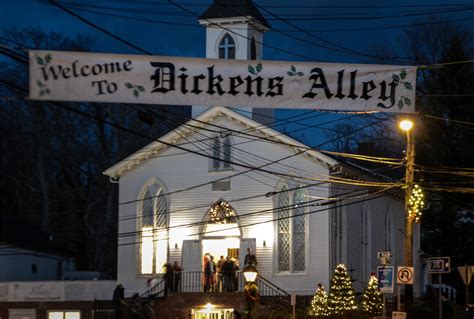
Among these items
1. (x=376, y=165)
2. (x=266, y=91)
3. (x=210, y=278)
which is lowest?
(x=210, y=278)

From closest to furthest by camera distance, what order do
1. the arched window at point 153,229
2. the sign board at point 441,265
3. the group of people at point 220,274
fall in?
the sign board at point 441,265
the group of people at point 220,274
the arched window at point 153,229

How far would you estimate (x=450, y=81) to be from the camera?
62.5 metres

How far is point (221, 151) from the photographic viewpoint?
52.2 meters

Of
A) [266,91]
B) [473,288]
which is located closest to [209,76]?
[266,91]

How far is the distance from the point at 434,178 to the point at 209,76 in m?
42.4

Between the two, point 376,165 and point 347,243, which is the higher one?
point 376,165

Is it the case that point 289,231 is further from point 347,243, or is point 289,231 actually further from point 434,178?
point 434,178

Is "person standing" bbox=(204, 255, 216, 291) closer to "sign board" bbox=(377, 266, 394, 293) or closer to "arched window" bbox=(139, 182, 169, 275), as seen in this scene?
"arched window" bbox=(139, 182, 169, 275)

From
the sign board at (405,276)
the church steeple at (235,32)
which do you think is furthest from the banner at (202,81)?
the church steeple at (235,32)

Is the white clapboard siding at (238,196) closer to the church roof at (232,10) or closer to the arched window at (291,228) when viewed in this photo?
the arched window at (291,228)

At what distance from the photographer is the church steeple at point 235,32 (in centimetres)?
5425

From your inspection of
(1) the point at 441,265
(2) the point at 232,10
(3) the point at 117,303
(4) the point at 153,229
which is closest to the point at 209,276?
(3) the point at 117,303

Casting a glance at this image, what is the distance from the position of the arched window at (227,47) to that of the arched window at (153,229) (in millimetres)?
6833

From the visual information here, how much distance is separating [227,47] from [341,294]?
14.4 m
